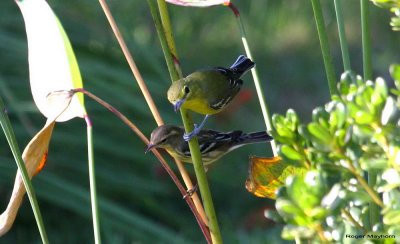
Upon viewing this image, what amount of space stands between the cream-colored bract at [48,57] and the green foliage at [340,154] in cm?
37

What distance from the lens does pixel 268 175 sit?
86 centimetres

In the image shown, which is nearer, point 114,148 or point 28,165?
point 28,165

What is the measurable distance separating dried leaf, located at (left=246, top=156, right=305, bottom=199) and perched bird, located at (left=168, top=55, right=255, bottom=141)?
2.03ft

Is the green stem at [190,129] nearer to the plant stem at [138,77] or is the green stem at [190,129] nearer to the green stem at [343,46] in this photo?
the plant stem at [138,77]

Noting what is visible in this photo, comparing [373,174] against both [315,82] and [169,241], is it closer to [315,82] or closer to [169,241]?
[169,241]

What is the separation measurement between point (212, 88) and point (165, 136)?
140 mm

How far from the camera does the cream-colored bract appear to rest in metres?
0.91

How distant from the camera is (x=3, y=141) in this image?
2514 mm

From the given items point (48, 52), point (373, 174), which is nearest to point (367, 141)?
point (373, 174)

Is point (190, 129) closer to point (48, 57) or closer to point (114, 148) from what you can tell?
point (48, 57)

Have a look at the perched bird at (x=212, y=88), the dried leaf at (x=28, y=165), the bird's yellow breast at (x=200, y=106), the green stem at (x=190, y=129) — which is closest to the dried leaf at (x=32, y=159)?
the dried leaf at (x=28, y=165)

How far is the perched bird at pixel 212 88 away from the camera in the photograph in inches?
61.8

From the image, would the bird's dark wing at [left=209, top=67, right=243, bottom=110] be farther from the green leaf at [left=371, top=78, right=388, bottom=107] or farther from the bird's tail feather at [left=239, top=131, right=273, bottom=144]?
the green leaf at [left=371, top=78, right=388, bottom=107]

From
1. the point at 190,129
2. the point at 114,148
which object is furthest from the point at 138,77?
the point at 114,148
